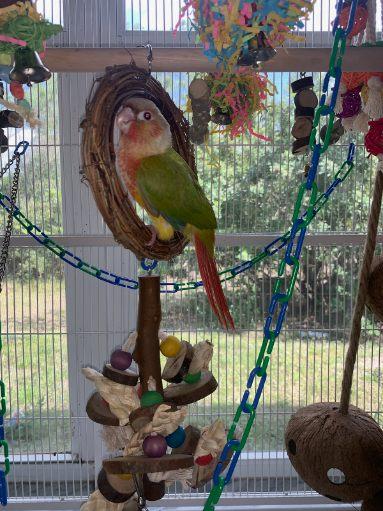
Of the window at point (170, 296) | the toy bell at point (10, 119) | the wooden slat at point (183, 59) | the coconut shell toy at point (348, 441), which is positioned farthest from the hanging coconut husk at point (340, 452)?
the toy bell at point (10, 119)

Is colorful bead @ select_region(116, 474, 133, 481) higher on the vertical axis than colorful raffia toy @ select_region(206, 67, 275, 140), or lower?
lower

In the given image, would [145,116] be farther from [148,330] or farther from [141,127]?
[148,330]

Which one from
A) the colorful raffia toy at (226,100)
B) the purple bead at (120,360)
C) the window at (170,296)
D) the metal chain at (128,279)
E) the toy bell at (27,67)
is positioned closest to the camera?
the toy bell at (27,67)

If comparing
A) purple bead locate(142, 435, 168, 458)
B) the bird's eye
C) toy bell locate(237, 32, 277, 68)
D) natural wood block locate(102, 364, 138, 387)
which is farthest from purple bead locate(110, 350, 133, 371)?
toy bell locate(237, 32, 277, 68)

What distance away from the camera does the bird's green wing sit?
71cm

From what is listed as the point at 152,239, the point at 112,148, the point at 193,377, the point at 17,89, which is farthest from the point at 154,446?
the point at 17,89

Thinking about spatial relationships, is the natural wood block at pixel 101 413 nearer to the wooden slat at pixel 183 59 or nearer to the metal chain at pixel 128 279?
the metal chain at pixel 128 279

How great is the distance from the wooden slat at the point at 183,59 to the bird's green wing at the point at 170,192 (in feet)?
0.48

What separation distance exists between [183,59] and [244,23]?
12 centimetres

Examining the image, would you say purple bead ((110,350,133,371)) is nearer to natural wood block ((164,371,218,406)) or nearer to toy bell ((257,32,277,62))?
natural wood block ((164,371,218,406))

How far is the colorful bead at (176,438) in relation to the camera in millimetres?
730

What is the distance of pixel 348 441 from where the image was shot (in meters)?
1.07

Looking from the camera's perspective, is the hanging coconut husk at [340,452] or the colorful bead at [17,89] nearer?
the colorful bead at [17,89]

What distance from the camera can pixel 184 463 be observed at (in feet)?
2.27
